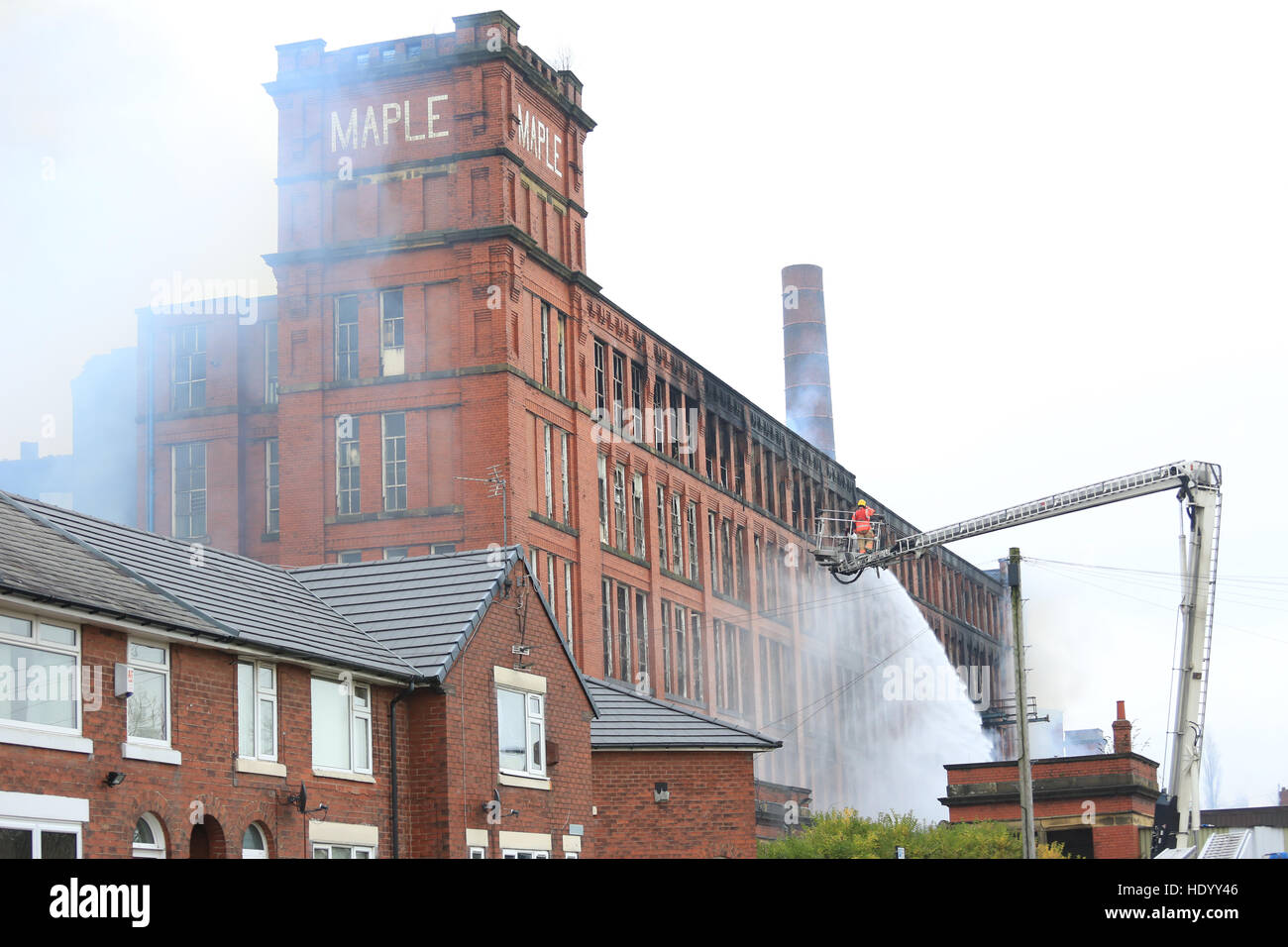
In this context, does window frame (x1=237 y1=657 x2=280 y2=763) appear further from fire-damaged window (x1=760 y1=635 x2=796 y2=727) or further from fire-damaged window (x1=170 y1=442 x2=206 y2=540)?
fire-damaged window (x1=760 y1=635 x2=796 y2=727)

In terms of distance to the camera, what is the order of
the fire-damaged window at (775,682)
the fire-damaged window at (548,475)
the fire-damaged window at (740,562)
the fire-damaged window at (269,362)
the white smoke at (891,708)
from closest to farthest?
the fire-damaged window at (548,475)
the fire-damaged window at (269,362)
the fire-damaged window at (740,562)
the fire-damaged window at (775,682)
the white smoke at (891,708)

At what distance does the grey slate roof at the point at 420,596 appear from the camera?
27.5m

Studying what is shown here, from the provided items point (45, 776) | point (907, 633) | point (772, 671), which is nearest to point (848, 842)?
point (45, 776)

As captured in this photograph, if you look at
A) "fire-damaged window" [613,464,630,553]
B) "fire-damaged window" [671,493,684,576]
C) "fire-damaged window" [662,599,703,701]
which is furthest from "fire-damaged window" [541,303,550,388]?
"fire-damaged window" [662,599,703,701]

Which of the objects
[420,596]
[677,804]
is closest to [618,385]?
[677,804]

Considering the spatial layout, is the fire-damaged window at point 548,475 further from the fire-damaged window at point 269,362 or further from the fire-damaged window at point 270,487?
the fire-damaged window at point 269,362

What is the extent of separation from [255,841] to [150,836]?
87.5 inches

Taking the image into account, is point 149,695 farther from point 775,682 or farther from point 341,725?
point 775,682

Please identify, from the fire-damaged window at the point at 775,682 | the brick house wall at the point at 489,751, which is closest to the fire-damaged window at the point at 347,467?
the brick house wall at the point at 489,751

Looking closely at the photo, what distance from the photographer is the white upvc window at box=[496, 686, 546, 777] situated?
1137 inches

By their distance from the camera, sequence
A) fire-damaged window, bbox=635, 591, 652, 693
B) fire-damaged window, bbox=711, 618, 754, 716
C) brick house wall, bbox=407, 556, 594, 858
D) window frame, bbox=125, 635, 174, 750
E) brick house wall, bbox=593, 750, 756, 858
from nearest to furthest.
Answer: window frame, bbox=125, 635, 174, 750 < brick house wall, bbox=407, 556, 594, 858 < brick house wall, bbox=593, 750, 756, 858 < fire-damaged window, bbox=635, 591, 652, 693 < fire-damaged window, bbox=711, 618, 754, 716

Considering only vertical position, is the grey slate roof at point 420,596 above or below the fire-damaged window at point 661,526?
below

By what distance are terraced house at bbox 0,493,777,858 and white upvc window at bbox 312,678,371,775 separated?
4 cm

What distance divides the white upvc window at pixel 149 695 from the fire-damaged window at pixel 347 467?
2855 cm
